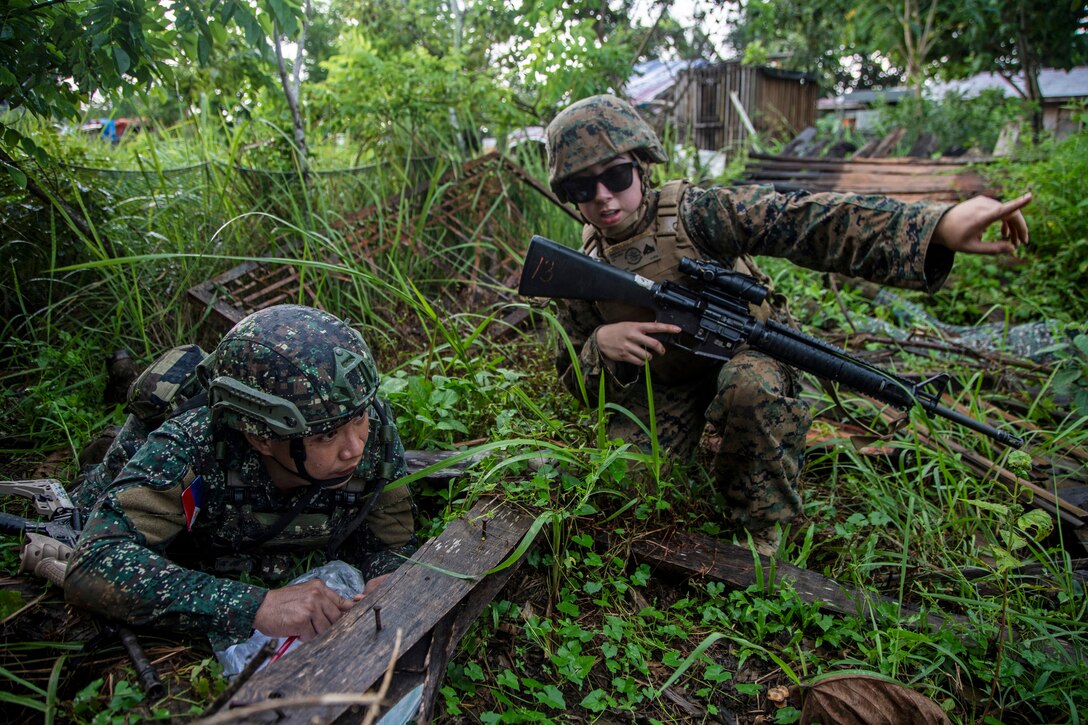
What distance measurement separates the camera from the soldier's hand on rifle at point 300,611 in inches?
74.9

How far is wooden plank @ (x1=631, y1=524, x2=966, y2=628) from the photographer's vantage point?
228cm

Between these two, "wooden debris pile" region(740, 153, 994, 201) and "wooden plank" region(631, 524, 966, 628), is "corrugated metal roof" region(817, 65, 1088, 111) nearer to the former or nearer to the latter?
"wooden debris pile" region(740, 153, 994, 201)

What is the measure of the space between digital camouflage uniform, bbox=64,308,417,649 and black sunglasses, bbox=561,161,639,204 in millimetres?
1155

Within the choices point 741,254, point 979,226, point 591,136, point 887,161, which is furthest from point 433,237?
point 887,161

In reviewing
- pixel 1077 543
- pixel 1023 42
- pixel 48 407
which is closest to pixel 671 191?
pixel 1077 543

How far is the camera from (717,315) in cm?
265

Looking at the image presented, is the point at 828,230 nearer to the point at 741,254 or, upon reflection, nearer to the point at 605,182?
the point at 741,254

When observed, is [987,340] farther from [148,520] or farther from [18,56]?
[18,56]

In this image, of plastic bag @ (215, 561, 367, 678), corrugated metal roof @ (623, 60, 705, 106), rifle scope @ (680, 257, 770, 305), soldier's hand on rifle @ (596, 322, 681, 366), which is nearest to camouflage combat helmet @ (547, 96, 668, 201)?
rifle scope @ (680, 257, 770, 305)

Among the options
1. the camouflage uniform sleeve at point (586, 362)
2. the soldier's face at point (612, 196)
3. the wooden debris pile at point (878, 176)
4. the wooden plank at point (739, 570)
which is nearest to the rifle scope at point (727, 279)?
the soldier's face at point (612, 196)

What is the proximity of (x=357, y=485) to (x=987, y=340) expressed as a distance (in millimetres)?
4052

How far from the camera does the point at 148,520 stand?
1929mm

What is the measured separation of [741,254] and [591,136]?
2.41ft

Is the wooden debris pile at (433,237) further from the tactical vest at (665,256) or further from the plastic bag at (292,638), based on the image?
the plastic bag at (292,638)
